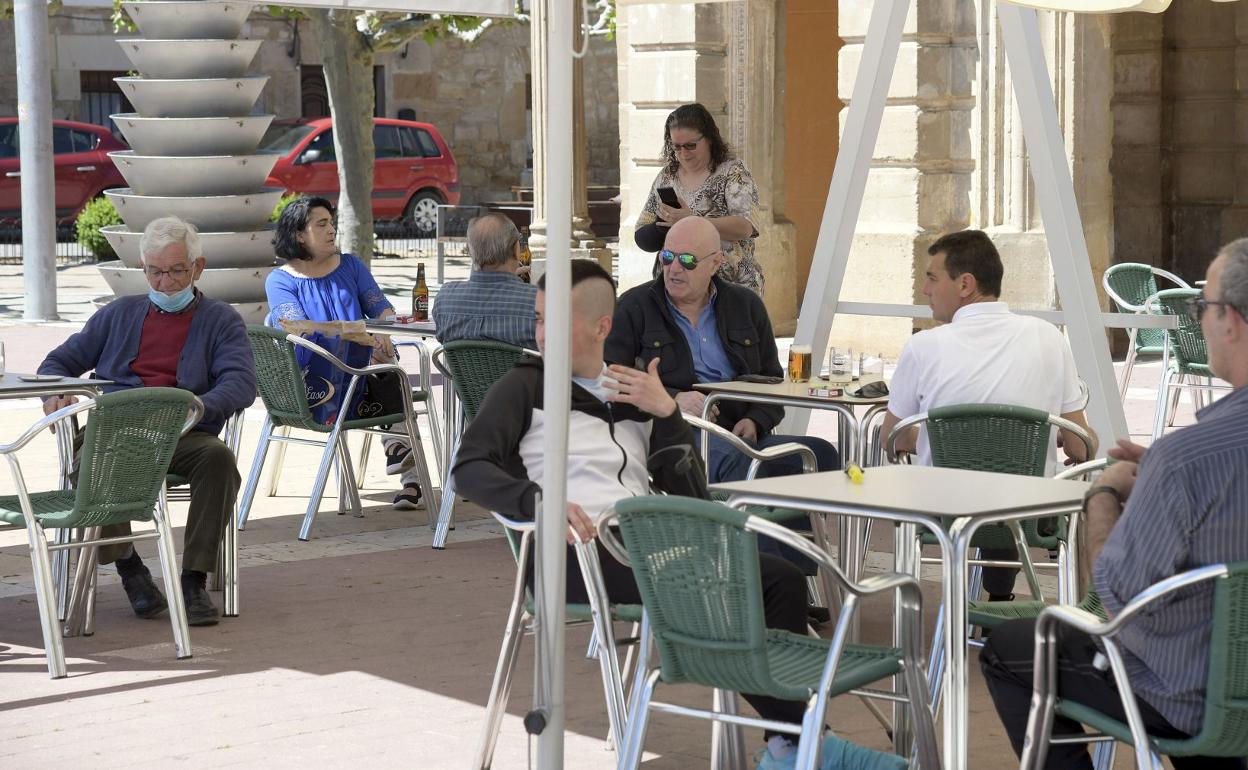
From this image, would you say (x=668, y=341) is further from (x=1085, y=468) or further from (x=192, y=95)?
(x=192, y=95)

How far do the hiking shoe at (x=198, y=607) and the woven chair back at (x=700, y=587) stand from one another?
289cm

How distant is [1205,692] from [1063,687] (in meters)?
0.35

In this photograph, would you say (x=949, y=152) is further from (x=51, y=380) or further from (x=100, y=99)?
(x=100, y=99)

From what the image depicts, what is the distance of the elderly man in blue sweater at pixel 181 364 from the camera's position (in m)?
6.64

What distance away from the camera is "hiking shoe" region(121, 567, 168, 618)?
6.73 meters

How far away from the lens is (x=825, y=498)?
428cm

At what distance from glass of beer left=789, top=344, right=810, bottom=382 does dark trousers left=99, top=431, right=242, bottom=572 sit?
6.33 ft

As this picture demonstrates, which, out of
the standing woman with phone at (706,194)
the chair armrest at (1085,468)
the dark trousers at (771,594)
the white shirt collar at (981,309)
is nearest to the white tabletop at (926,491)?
the dark trousers at (771,594)

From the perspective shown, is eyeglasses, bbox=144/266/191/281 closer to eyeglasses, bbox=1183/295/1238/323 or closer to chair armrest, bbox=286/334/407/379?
chair armrest, bbox=286/334/407/379

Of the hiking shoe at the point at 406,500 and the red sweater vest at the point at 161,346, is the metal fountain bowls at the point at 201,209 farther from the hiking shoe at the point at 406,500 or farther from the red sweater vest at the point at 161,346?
the red sweater vest at the point at 161,346

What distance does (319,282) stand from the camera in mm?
8758

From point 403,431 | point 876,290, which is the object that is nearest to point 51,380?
point 403,431

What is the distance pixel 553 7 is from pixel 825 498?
1.22 metres

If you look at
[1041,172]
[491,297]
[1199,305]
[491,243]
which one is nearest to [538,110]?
[491,243]
